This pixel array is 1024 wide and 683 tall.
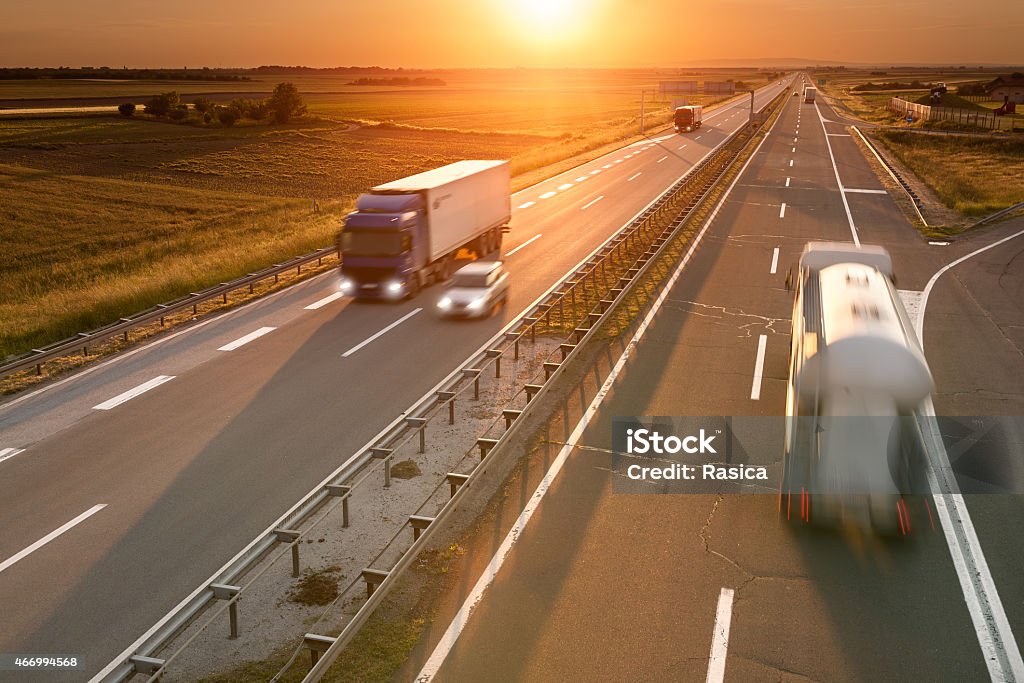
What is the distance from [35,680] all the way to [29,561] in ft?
8.71

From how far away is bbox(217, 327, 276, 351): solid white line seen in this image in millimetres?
19375

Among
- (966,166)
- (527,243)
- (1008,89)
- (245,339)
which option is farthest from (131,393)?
(1008,89)

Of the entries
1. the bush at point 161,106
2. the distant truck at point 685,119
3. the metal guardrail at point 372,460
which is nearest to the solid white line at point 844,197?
the metal guardrail at point 372,460

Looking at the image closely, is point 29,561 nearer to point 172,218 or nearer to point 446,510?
point 446,510

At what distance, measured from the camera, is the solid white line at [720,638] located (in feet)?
27.0

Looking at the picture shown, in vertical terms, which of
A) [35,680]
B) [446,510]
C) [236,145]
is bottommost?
[35,680]

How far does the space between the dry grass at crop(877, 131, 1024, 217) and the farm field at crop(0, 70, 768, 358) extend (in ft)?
81.9

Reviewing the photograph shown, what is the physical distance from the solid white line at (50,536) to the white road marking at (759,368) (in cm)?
1181

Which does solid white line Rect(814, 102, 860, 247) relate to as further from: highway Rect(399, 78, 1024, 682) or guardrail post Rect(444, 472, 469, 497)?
guardrail post Rect(444, 472, 469, 497)

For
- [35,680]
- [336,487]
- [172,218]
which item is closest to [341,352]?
[336,487]

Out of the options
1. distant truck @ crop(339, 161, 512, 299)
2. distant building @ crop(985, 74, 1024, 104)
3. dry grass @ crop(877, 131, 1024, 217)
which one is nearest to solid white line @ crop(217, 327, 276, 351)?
distant truck @ crop(339, 161, 512, 299)

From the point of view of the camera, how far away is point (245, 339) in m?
20.0

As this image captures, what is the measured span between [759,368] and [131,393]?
13439 mm

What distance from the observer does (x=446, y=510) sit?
34.8ft
